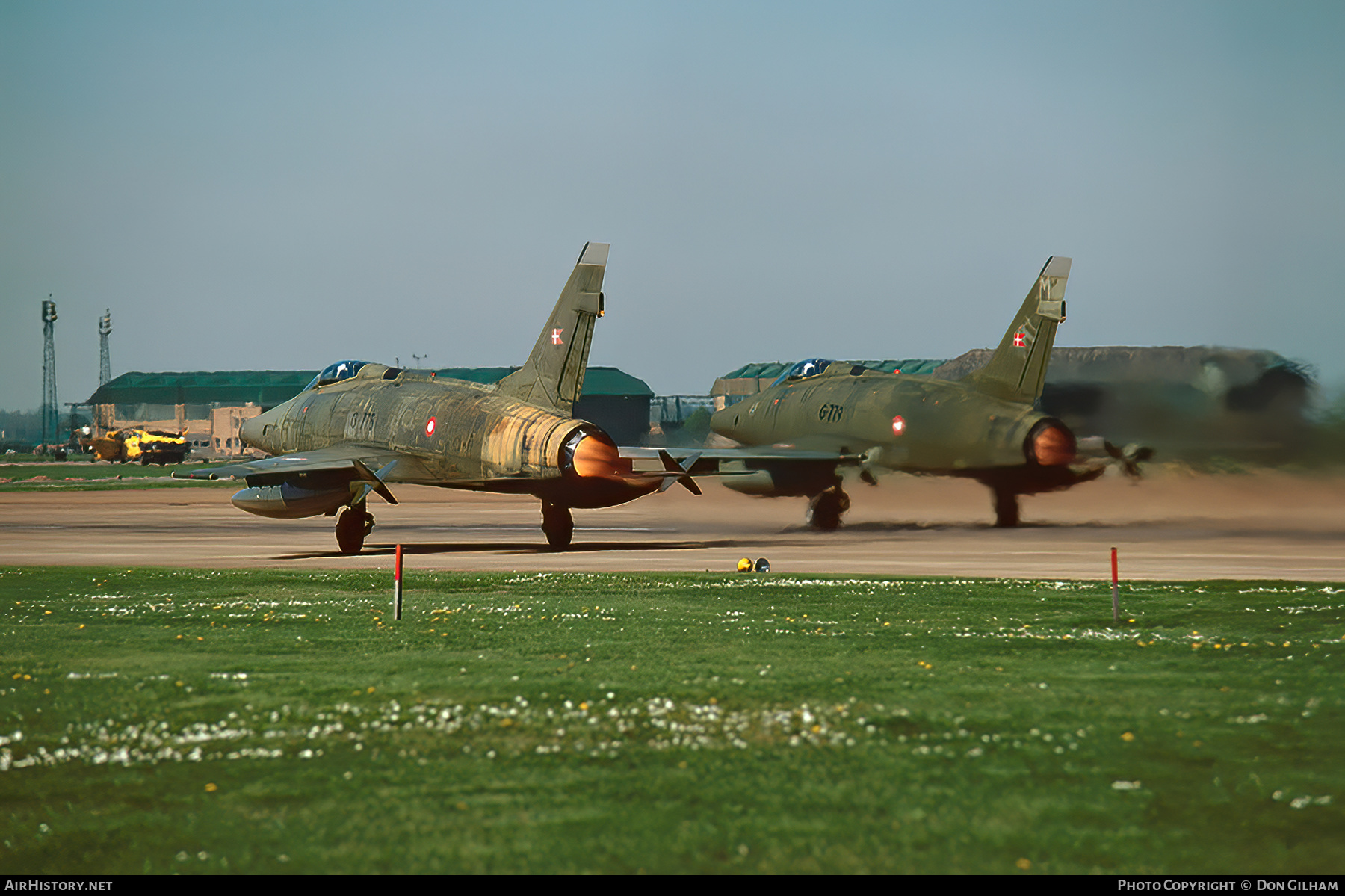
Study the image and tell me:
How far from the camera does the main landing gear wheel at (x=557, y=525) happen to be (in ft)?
115

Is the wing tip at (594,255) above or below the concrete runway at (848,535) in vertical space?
above

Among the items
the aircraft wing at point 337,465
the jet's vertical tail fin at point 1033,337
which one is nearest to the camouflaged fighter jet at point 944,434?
the jet's vertical tail fin at point 1033,337

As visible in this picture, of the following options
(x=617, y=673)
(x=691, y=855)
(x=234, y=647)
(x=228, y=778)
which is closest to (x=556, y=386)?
(x=234, y=647)

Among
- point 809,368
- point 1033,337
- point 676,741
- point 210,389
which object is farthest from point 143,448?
point 676,741

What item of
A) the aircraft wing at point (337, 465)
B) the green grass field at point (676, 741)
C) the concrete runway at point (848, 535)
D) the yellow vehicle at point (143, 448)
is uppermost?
the yellow vehicle at point (143, 448)

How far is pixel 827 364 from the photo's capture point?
46.4 metres

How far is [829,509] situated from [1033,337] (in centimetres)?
789

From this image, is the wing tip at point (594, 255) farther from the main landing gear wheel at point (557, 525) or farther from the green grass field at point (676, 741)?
the green grass field at point (676, 741)

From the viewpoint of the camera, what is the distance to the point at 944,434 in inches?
1610

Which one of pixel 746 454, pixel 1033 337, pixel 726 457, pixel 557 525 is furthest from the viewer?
pixel 1033 337

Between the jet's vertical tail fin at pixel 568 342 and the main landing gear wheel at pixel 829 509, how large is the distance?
11.1 meters

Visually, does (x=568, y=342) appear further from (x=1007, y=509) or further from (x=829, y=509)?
(x=1007, y=509)
